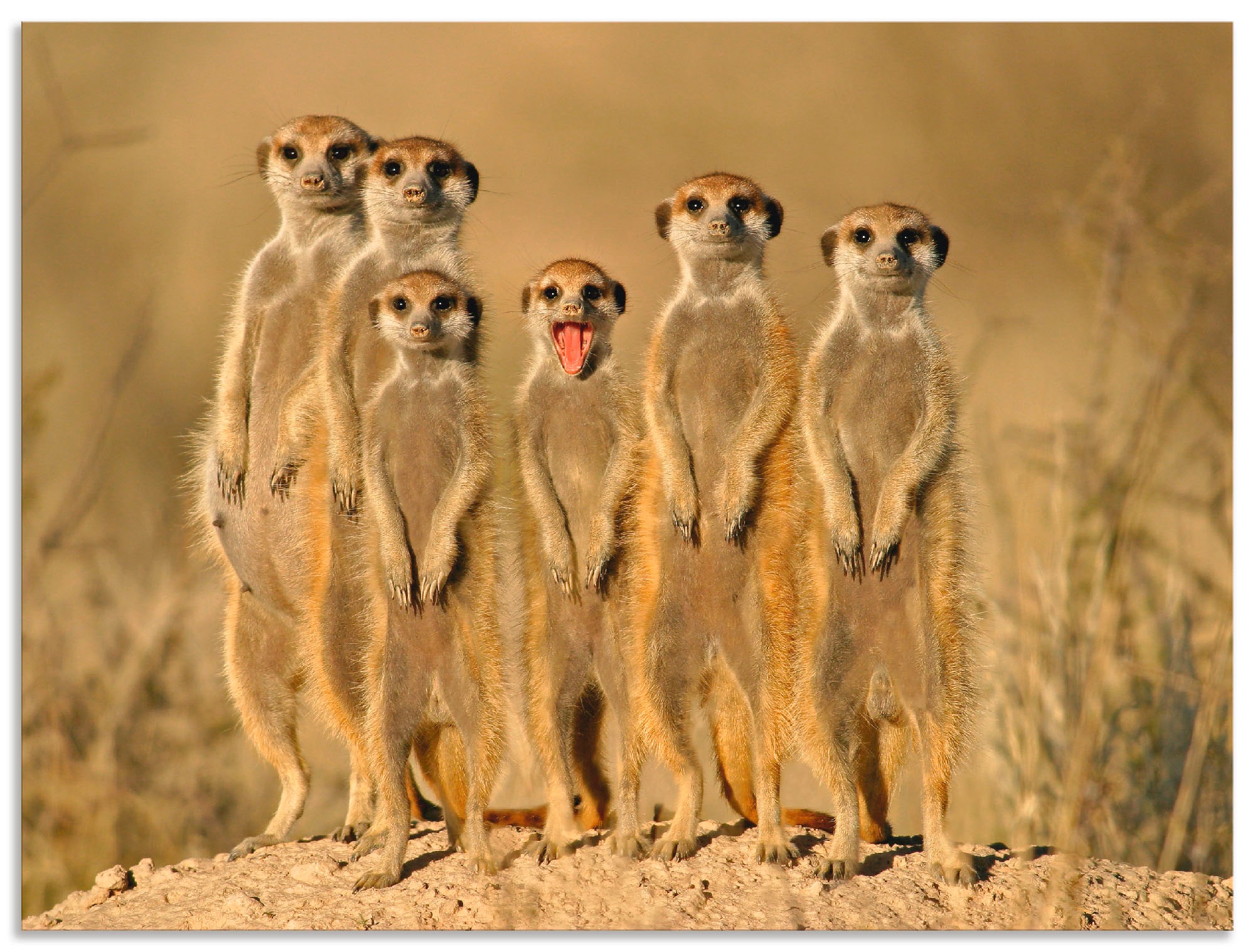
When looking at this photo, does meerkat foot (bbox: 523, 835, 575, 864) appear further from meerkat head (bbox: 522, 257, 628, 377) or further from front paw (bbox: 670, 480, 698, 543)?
meerkat head (bbox: 522, 257, 628, 377)

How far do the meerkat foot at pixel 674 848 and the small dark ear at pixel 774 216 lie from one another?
1939 millimetres

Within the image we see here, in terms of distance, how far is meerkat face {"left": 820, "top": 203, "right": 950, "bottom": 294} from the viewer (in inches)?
163

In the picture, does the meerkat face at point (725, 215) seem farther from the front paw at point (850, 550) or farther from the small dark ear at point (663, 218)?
the front paw at point (850, 550)

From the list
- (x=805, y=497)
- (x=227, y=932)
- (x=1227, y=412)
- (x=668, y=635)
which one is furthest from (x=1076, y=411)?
(x=227, y=932)

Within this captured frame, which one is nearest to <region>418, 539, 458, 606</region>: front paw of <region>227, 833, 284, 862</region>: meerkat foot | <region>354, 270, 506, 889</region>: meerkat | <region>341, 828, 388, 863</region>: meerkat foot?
<region>354, 270, 506, 889</region>: meerkat

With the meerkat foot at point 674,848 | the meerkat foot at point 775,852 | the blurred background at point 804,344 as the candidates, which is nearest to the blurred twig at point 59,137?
the blurred background at point 804,344

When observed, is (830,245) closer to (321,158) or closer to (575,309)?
(575,309)

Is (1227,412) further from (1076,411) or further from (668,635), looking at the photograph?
(668,635)

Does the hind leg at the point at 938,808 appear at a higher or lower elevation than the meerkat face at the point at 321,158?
lower

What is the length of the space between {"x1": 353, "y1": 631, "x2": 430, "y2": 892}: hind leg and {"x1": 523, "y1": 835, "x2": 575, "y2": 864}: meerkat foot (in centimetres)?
38

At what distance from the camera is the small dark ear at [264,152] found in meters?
4.82

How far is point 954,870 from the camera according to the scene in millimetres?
3854

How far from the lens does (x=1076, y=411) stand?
6.25m

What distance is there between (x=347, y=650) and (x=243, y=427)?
0.98m
